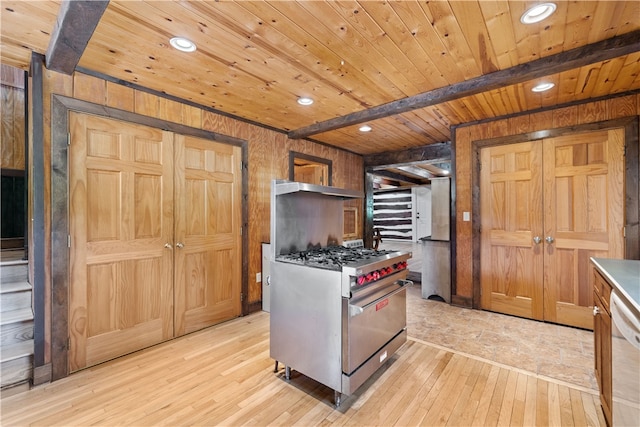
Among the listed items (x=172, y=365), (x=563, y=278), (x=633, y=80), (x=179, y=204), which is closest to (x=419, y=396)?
(x=172, y=365)

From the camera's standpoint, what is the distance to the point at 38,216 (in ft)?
7.00

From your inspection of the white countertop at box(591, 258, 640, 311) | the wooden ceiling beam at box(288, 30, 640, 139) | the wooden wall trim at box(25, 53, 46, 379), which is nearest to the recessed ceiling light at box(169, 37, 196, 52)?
the wooden wall trim at box(25, 53, 46, 379)

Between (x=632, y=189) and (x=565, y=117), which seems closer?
(x=632, y=189)

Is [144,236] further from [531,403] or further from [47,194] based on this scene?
[531,403]

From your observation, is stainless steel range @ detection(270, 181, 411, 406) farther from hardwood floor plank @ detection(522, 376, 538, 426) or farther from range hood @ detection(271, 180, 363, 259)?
hardwood floor plank @ detection(522, 376, 538, 426)

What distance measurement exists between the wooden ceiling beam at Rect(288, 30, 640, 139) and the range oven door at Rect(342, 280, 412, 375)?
183 cm

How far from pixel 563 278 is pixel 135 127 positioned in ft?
15.8

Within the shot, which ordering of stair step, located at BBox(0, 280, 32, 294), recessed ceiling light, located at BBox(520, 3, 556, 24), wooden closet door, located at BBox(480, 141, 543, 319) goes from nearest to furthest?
1. recessed ceiling light, located at BBox(520, 3, 556, 24)
2. stair step, located at BBox(0, 280, 32, 294)
3. wooden closet door, located at BBox(480, 141, 543, 319)

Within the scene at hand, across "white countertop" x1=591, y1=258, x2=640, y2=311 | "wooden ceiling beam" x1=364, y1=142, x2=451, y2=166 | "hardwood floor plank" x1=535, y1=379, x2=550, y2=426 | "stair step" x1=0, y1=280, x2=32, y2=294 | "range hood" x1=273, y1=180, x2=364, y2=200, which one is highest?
"wooden ceiling beam" x1=364, y1=142, x2=451, y2=166

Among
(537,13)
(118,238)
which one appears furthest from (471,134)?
(118,238)

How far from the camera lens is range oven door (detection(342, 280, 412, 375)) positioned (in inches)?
73.6

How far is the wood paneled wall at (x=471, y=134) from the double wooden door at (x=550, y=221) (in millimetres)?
153

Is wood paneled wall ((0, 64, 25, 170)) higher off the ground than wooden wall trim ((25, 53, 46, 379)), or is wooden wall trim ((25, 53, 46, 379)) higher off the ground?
wood paneled wall ((0, 64, 25, 170))

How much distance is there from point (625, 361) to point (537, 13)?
194 cm
